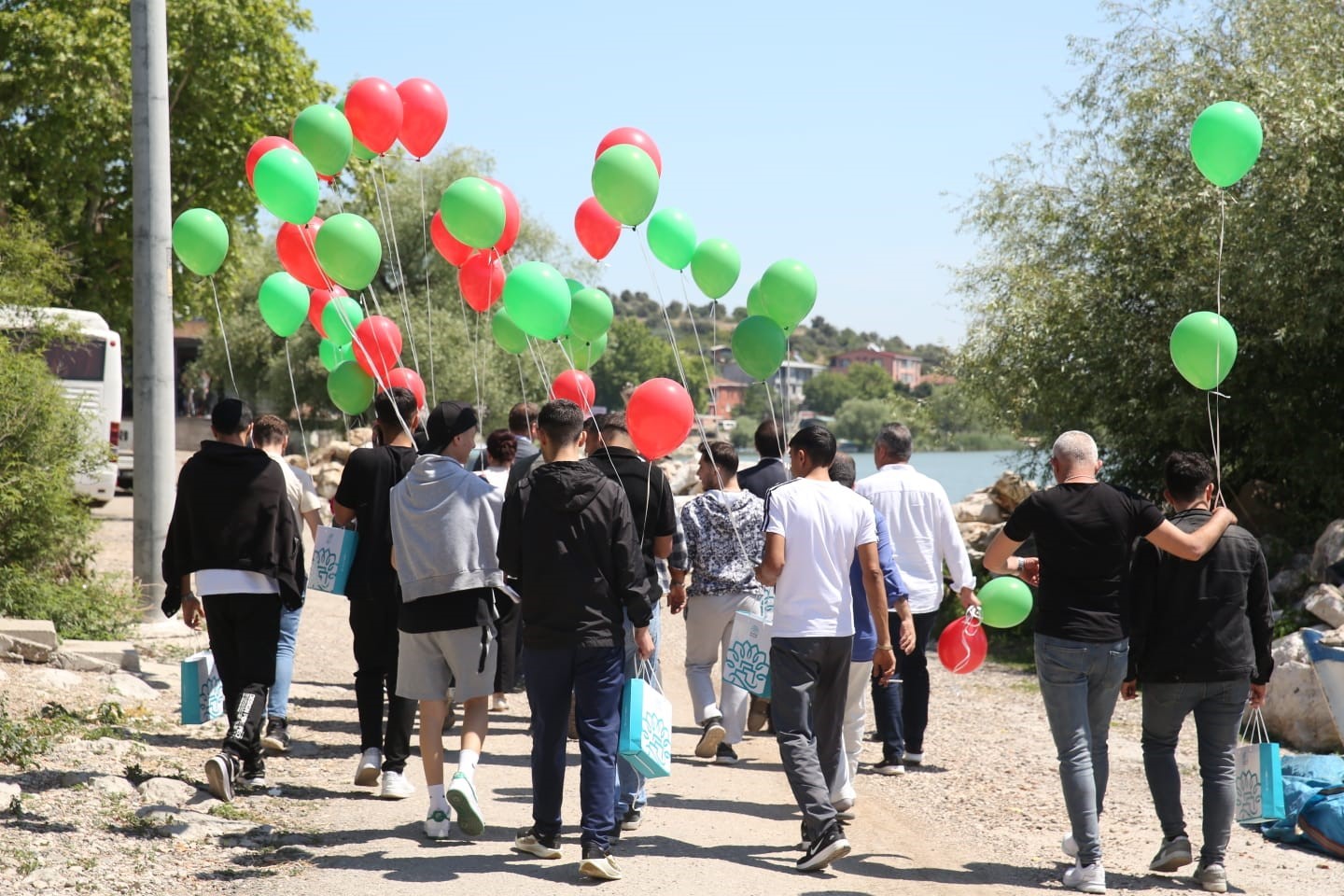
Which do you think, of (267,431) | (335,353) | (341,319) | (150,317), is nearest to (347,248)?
(267,431)

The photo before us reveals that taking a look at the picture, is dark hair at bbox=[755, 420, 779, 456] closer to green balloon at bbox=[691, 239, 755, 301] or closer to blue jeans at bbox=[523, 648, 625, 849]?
green balloon at bbox=[691, 239, 755, 301]

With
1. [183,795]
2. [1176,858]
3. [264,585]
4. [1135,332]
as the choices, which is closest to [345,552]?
[264,585]

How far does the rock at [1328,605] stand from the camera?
29.2ft

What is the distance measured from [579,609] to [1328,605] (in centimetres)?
642

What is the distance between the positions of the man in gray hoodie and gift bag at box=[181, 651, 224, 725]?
115 centimetres

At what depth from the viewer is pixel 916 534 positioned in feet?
23.8

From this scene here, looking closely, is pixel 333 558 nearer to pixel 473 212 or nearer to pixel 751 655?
pixel 473 212

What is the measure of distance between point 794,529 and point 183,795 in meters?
3.16

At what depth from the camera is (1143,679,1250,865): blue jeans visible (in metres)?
5.20

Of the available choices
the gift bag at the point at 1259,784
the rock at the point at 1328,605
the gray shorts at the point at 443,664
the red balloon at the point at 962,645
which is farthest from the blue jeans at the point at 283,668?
the rock at the point at 1328,605

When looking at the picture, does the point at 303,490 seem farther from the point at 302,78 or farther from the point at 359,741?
the point at 302,78

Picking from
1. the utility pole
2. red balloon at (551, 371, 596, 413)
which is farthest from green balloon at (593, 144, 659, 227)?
the utility pole

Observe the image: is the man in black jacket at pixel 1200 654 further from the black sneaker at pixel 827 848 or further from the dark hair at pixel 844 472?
the dark hair at pixel 844 472

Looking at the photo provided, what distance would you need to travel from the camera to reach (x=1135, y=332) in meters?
13.1
